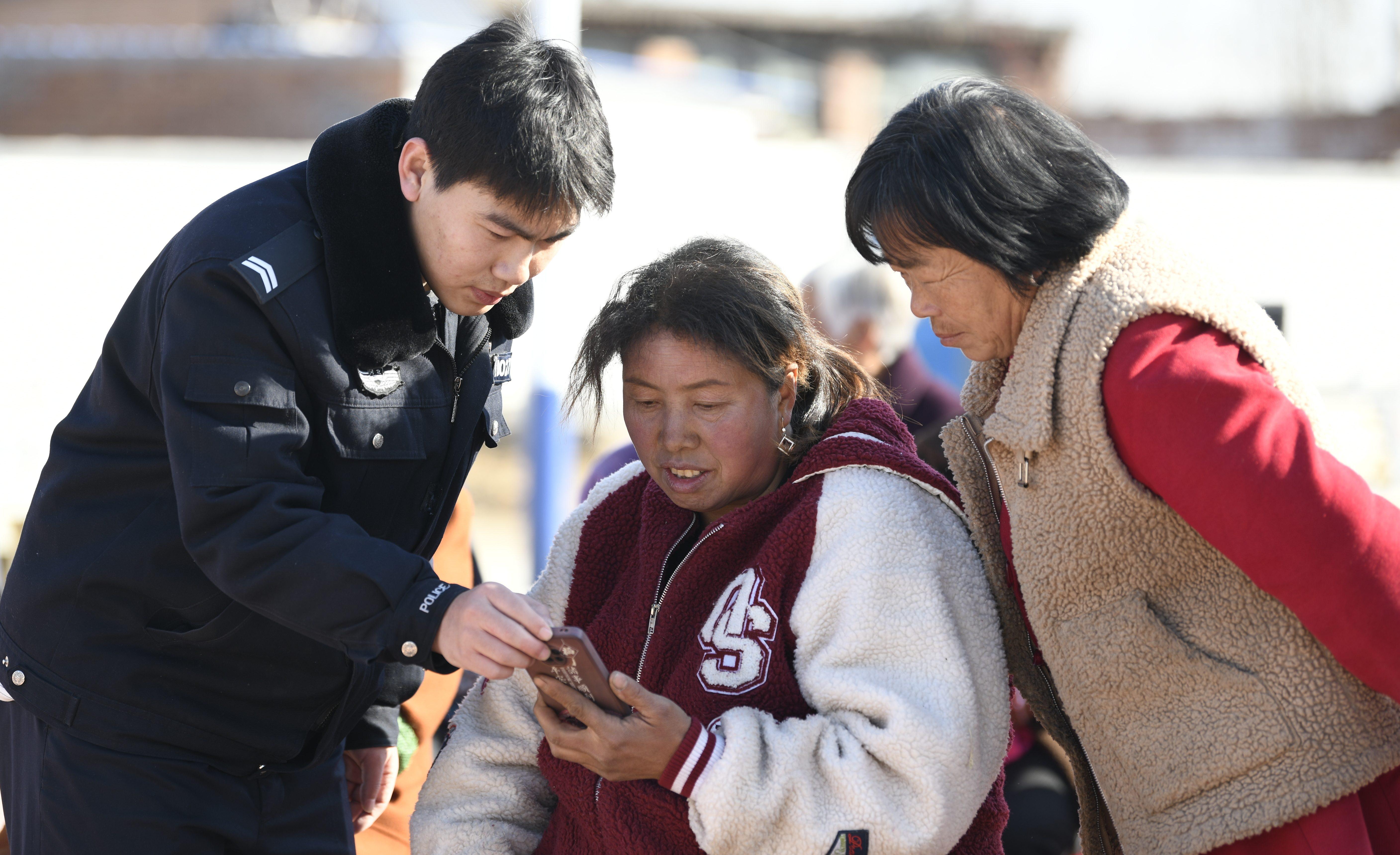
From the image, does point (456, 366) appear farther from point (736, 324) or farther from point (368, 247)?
point (736, 324)

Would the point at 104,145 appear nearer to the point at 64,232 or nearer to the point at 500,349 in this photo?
the point at 64,232

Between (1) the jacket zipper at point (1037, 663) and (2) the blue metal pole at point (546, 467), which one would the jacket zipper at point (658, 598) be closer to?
(1) the jacket zipper at point (1037, 663)

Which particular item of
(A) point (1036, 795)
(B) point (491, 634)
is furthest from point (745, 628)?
(A) point (1036, 795)

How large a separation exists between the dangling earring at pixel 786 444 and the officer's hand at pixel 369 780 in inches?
43.6

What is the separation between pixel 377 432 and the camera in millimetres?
1989

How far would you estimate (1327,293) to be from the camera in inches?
509

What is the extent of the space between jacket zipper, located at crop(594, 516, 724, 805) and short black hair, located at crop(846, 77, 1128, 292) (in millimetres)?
620

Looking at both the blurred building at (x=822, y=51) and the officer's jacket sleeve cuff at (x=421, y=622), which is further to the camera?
the blurred building at (x=822, y=51)

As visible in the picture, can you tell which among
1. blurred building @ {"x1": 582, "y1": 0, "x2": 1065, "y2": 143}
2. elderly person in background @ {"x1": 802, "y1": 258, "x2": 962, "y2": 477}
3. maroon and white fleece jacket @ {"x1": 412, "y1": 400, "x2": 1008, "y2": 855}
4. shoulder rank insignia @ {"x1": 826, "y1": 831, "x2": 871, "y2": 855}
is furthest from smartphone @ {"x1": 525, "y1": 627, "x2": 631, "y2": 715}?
blurred building @ {"x1": 582, "y1": 0, "x2": 1065, "y2": 143}

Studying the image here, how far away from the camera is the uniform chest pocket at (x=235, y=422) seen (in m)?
1.74

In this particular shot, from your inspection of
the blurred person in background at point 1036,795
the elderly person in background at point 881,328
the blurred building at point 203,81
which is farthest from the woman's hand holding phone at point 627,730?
the blurred building at point 203,81

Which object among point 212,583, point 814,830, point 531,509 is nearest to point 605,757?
point 814,830

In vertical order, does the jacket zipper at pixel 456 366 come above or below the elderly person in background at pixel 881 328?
above

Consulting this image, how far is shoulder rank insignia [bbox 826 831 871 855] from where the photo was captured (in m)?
1.81
